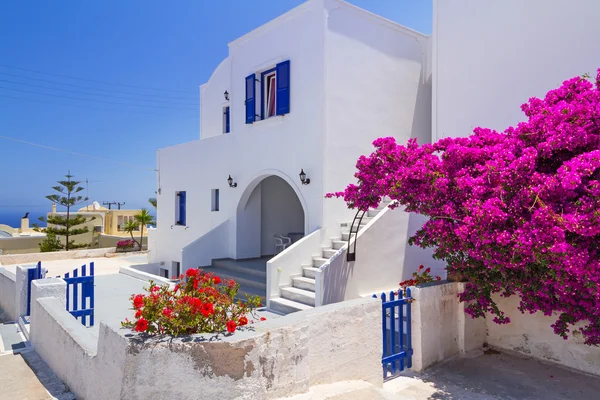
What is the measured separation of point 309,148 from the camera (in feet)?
35.0

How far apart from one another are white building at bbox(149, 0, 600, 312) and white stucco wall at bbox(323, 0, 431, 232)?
38mm

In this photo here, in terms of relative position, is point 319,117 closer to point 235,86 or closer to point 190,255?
point 235,86

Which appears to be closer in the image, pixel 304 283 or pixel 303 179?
pixel 304 283

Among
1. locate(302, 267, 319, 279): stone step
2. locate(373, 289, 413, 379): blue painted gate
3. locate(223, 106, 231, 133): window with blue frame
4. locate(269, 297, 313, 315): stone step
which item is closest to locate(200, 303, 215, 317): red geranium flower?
locate(373, 289, 413, 379): blue painted gate

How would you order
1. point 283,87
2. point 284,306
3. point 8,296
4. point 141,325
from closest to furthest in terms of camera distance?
point 141,325 → point 8,296 → point 284,306 → point 283,87

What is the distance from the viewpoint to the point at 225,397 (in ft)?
10.8

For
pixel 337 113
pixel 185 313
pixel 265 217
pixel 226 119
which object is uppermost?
pixel 226 119

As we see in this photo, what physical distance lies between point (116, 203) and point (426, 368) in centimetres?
4288

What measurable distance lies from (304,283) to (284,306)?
75cm

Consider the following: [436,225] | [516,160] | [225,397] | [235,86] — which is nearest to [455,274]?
[436,225]

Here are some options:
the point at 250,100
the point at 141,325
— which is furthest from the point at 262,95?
the point at 141,325

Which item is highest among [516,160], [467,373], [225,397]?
[516,160]

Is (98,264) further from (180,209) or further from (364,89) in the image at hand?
(364,89)

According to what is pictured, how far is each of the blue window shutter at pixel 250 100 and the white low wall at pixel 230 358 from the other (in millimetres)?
8385
